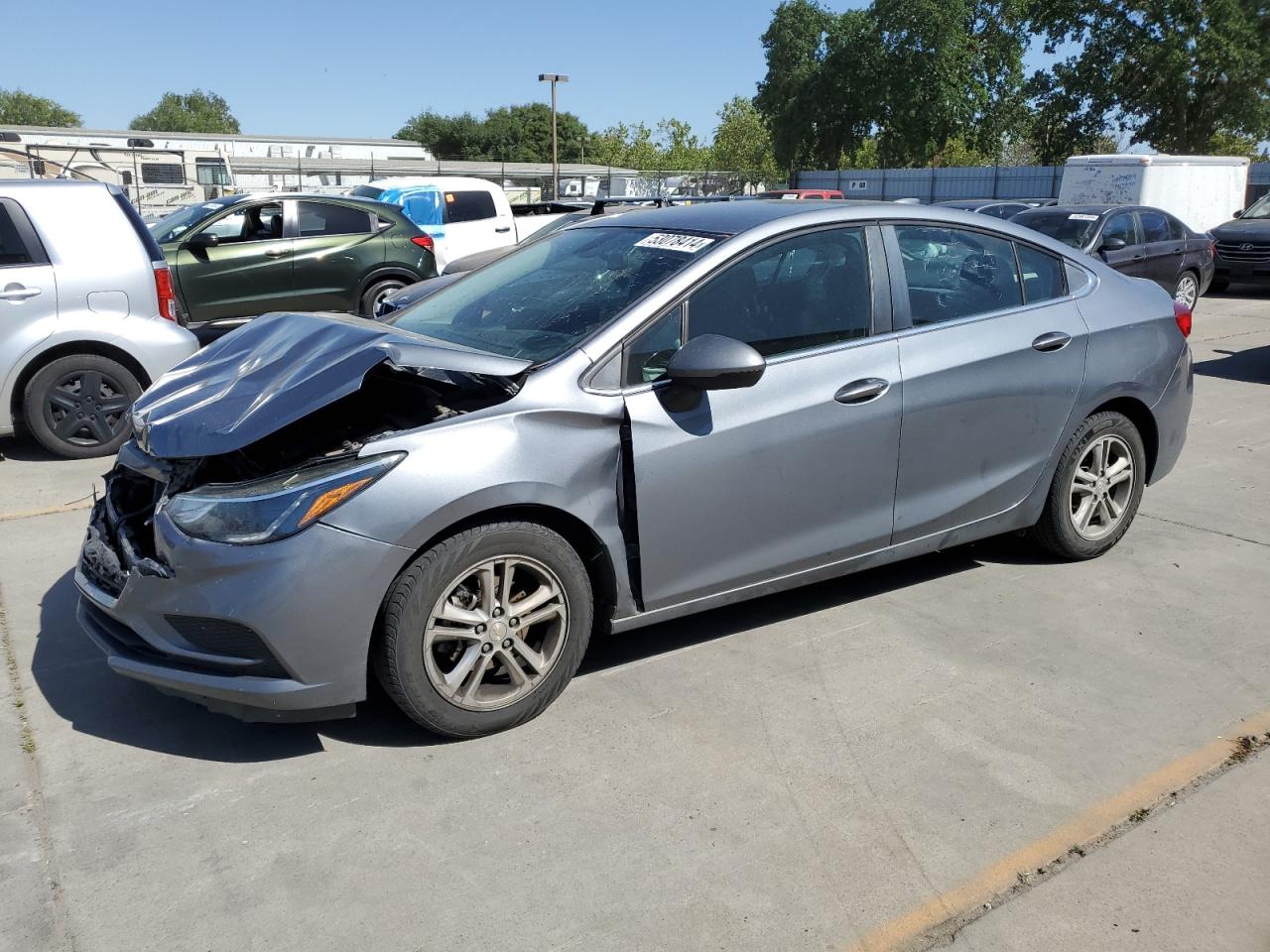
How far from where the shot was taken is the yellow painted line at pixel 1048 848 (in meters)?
2.66

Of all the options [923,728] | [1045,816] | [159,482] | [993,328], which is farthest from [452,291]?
[1045,816]

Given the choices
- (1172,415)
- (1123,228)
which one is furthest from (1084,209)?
(1172,415)

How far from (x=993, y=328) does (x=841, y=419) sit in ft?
3.18

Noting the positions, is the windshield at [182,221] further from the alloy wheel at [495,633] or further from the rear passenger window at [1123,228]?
the rear passenger window at [1123,228]

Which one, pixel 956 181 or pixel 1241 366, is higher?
pixel 956 181

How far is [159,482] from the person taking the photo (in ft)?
12.5

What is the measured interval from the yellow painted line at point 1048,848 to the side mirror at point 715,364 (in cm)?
165

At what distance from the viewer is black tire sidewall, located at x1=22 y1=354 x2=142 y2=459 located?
690 cm

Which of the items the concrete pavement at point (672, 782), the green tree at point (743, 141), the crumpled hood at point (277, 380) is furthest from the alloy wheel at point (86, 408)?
the green tree at point (743, 141)

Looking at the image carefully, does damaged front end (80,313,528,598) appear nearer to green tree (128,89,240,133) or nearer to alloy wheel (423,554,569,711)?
alloy wheel (423,554,569,711)

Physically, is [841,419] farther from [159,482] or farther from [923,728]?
[159,482]

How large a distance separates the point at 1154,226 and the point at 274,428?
1436cm

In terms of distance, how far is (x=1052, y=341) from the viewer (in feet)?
15.2

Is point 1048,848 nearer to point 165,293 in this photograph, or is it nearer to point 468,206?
point 165,293
